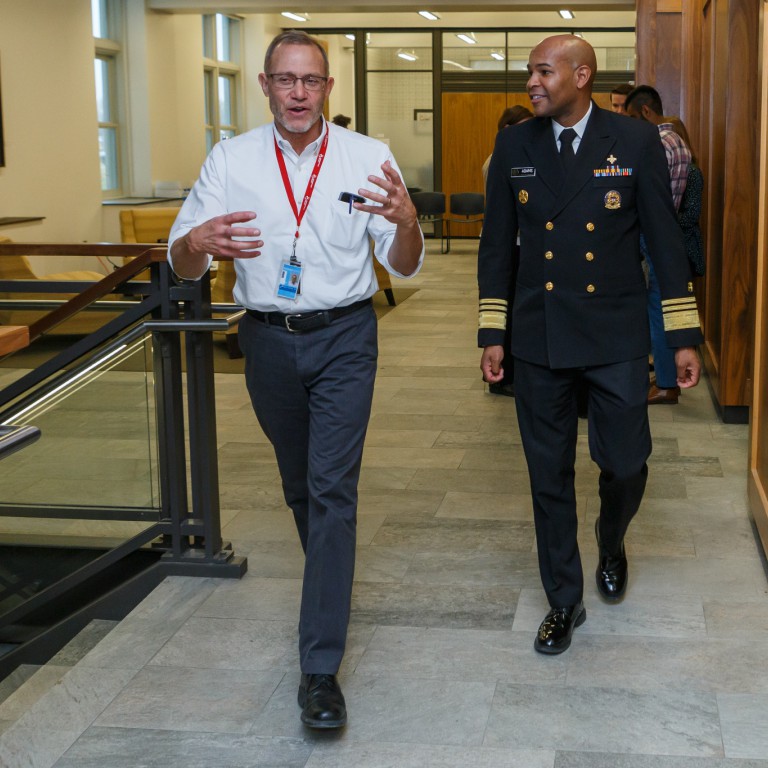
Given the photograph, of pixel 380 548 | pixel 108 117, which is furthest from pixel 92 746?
pixel 108 117

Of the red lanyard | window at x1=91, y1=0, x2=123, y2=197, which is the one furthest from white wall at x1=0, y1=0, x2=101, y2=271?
the red lanyard

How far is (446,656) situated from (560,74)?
5.09 ft

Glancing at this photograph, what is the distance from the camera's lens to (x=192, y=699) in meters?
2.93

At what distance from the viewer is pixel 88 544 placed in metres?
4.27

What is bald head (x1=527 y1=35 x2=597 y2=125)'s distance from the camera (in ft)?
9.46

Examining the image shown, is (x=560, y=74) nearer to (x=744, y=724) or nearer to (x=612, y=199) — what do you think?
(x=612, y=199)

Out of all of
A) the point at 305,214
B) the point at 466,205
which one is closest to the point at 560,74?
the point at 305,214

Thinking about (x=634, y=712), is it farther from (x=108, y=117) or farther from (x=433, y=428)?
(x=108, y=117)

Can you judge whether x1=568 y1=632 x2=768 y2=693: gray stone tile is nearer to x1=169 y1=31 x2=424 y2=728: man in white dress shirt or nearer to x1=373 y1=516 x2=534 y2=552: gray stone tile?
x1=169 y1=31 x2=424 y2=728: man in white dress shirt

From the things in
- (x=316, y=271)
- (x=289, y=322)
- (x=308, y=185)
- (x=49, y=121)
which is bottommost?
(x=289, y=322)

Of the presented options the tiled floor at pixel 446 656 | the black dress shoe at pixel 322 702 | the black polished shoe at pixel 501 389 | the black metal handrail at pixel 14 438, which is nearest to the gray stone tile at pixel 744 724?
the tiled floor at pixel 446 656

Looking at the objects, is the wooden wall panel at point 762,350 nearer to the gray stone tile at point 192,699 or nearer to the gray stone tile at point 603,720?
the gray stone tile at point 603,720

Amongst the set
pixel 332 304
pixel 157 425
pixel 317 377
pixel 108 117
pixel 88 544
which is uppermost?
pixel 108 117

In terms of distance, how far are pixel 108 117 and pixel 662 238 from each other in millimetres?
12453
